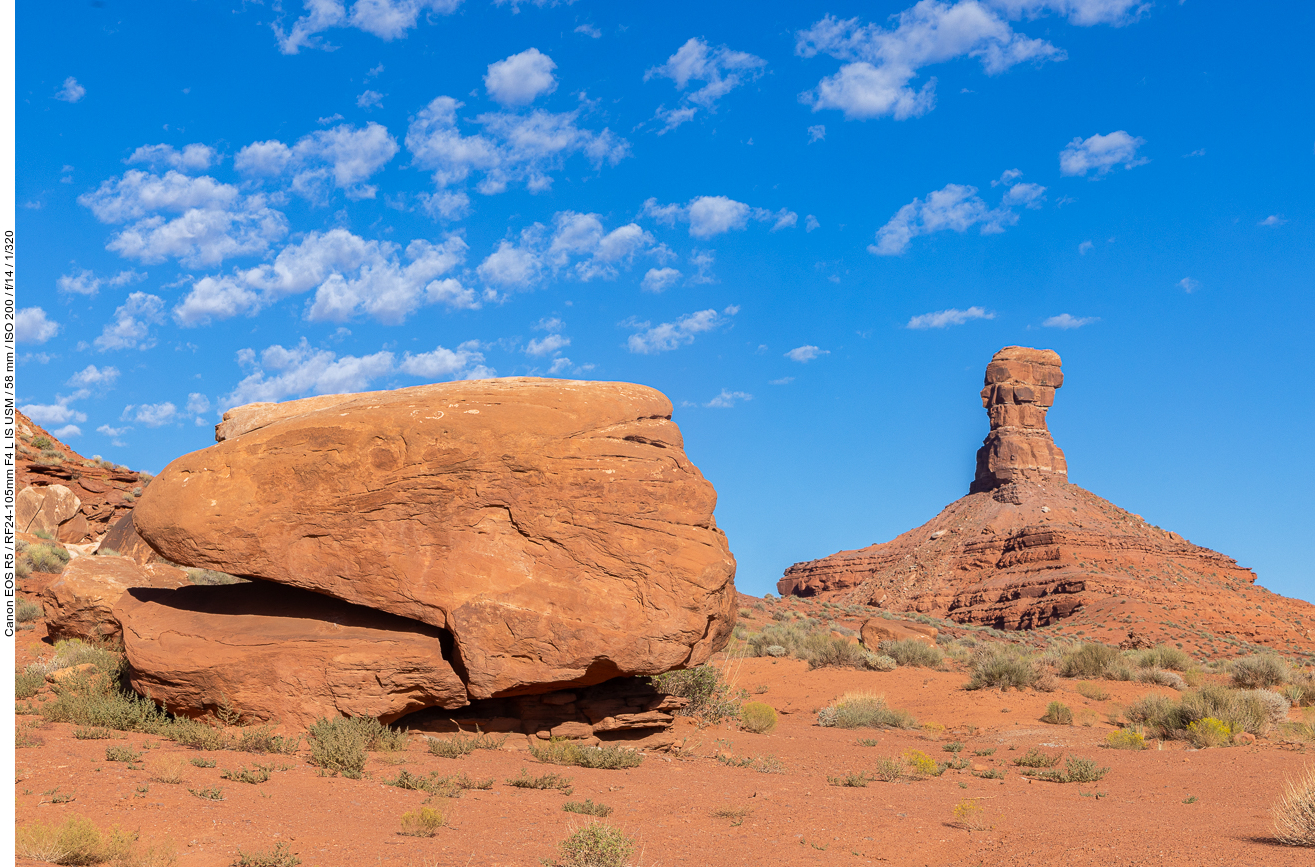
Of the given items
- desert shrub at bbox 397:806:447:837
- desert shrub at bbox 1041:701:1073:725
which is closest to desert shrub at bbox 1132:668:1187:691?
desert shrub at bbox 1041:701:1073:725

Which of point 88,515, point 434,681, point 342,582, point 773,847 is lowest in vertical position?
point 773,847

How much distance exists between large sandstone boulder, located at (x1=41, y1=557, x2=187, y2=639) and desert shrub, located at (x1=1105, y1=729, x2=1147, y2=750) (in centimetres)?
1527

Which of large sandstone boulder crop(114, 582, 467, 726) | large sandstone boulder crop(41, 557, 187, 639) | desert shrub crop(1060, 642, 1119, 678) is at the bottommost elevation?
desert shrub crop(1060, 642, 1119, 678)

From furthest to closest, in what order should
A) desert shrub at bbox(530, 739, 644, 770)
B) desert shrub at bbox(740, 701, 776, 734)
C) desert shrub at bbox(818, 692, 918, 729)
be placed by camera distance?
desert shrub at bbox(818, 692, 918, 729), desert shrub at bbox(740, 701, 776, 734), desert shrub at bbox(530, 739, 644, 770)

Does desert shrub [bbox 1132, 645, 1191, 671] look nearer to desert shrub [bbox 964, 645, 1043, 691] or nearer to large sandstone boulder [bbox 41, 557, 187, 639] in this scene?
desert shrub [bbox 964, 645, 1043, 691]

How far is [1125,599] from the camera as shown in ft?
175

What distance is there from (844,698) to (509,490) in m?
10.3

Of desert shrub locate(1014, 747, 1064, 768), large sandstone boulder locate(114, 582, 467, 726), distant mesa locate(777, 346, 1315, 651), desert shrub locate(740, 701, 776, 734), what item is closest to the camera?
large sandstone boulder locate(114, 582, 467, 726)

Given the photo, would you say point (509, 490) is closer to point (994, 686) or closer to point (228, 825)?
point (228, 825)

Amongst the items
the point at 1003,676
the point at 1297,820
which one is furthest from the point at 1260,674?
the point at 1297,820

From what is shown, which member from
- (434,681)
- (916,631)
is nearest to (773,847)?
(434,681)

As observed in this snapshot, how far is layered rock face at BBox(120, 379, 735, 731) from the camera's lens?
32.7 feet

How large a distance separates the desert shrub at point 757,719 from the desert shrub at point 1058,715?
5956 mm

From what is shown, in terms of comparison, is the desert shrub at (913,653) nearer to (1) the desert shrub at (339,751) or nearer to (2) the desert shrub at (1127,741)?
(2) the desert shrub at (1127,741)
